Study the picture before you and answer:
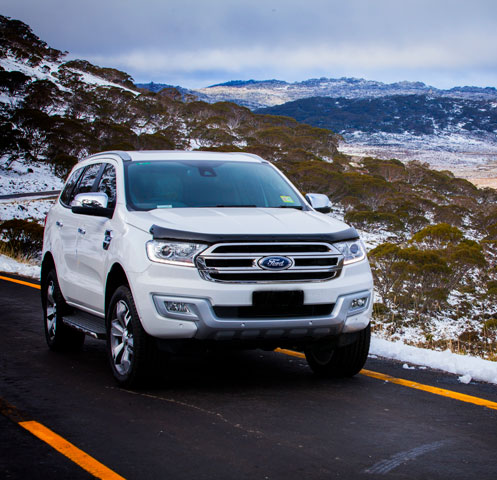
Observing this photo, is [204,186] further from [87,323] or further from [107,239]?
[87,323]

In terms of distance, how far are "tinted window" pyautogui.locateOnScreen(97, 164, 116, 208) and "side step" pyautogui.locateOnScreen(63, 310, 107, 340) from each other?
40.4 inches

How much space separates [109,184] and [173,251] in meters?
1.65

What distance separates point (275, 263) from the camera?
532 cm

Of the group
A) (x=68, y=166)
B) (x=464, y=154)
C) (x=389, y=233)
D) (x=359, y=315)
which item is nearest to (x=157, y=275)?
(x=359, y=315)

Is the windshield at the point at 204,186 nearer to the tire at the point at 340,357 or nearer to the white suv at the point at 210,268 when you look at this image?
the white suv at the point at 210,268

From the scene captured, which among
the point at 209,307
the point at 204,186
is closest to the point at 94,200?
the point at 204,186

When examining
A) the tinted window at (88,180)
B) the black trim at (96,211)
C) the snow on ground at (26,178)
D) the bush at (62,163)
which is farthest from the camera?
the bush at (62,163)

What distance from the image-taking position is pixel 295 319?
538 centimetres

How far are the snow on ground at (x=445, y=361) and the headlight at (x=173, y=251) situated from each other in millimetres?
2606

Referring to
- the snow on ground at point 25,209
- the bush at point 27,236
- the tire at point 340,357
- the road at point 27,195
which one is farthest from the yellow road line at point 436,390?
the road at point 27,195

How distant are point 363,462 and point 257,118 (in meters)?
82.1

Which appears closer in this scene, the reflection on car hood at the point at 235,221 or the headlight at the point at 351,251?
the reflection on car hood at the point at 235,221

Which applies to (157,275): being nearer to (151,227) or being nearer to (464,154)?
(151,227)

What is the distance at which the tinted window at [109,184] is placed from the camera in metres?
6.55
